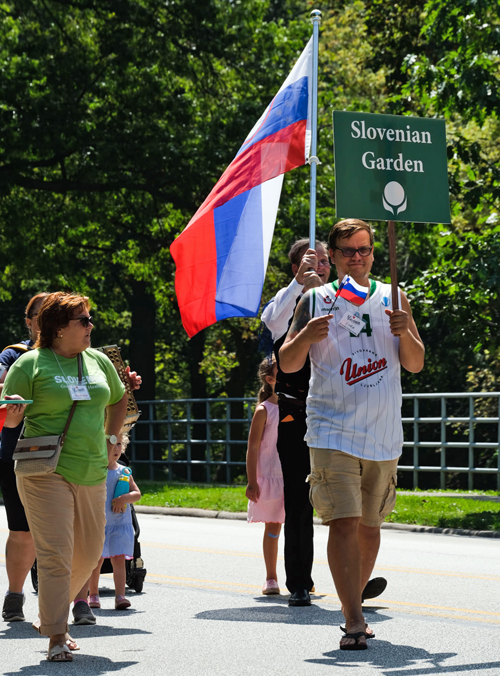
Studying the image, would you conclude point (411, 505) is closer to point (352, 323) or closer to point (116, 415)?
point (116, 415)

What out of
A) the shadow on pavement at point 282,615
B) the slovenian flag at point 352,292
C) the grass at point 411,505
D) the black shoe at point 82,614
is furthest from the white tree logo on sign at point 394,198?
the grass at point 411,505

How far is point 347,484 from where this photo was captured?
5.65m

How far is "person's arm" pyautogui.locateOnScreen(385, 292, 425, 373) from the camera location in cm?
562

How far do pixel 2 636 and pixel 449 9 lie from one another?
10207mm

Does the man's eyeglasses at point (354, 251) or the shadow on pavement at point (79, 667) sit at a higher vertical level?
the man's eyeglasses at point (354, 251)

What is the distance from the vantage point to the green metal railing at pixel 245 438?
17.5 m

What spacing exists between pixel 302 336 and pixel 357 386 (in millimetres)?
368

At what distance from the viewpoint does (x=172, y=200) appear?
2378cm

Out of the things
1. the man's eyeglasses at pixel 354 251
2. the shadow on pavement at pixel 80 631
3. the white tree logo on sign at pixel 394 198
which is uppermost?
the white tree logo on sign at pixel 394 198

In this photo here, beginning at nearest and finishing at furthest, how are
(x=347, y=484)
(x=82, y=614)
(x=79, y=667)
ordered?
1. (x=79, y=667)
2. (x=347, y=484)
3. (x=82, y=614)

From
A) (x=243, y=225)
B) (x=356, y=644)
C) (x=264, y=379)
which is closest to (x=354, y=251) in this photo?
(x=243, y=225)

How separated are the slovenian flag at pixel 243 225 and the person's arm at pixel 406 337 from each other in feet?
5.23

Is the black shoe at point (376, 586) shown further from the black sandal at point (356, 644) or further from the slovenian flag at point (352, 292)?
the slovenian flag at point (352, 292)

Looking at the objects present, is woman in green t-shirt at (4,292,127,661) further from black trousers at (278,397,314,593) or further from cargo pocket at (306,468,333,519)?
black trousers at (278,397,314,593)
